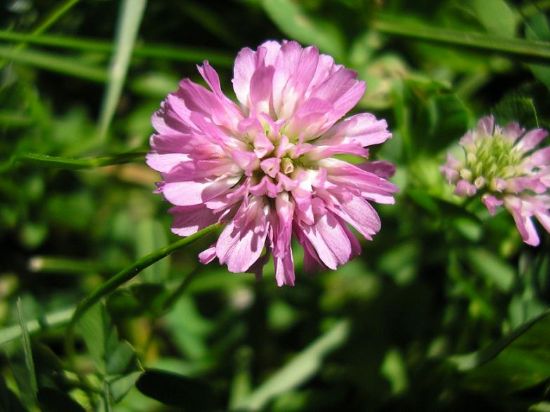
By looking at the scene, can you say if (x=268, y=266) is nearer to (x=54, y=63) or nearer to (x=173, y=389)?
(x=173, y=389)

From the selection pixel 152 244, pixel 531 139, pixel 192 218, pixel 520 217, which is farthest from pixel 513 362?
pixel 152 244

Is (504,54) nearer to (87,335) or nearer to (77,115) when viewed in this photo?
(87,335)

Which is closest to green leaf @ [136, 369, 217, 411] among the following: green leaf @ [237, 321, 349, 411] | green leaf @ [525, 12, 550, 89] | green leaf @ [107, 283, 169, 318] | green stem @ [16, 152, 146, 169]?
green leaf @ [107, 283, 169, 318]

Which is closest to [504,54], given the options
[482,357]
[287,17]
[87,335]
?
[287,17]

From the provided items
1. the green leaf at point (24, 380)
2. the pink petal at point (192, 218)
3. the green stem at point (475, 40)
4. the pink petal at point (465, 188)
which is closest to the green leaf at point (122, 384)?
the green leaf at point (24, 380)

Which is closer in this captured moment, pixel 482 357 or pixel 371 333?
pixel 482 357

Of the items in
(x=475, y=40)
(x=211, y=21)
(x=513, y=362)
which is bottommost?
(x=513, y=362)

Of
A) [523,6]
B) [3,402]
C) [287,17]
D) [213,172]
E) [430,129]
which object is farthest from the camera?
[523,6]
